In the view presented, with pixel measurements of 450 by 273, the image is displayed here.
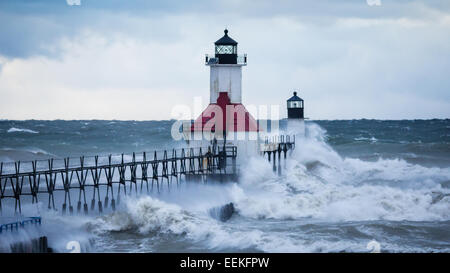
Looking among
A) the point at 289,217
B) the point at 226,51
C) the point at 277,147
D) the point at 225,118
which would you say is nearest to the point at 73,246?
the point at 289,217

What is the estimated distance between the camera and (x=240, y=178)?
26.8 meters

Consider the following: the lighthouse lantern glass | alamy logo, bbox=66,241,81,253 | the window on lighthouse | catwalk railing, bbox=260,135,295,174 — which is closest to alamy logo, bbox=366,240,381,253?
alamy logo, bbox=66,241,81,253

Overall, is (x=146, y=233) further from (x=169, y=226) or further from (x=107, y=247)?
(x=107, y=247)

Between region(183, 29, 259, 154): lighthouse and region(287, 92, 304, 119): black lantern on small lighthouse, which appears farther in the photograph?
region(287, 92, 304, 119): black lantern on small lighthouse

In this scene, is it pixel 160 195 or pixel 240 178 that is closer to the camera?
pixel 160 195

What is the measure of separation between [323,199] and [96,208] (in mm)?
8605

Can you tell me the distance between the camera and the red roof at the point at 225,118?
90.3ft

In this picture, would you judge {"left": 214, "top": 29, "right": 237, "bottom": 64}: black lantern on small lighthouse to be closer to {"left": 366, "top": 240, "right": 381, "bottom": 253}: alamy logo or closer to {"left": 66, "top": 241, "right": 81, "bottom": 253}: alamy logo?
{"left": 366, "top": 240, "right": 381, "bottom": 253}: alamy logo

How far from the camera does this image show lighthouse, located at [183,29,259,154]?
89.9 ft

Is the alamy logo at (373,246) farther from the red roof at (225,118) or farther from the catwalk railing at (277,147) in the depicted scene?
the catwalk railing at (277,147)

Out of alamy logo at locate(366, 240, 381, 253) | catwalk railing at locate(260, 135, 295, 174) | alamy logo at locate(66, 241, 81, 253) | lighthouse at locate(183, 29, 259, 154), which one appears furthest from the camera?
catwalk railing at locate(260, 135, 295, 174)

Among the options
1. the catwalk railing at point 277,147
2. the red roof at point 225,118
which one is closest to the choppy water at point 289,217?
the catwalk railing at point 277,147
